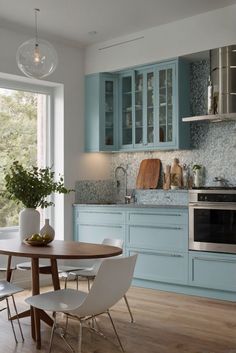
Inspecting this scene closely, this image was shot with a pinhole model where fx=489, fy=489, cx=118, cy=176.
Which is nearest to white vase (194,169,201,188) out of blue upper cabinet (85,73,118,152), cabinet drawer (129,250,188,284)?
cabinet drawer (129,250,188,284)

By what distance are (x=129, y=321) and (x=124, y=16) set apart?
3103mm

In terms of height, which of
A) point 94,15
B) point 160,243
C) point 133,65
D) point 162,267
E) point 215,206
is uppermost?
point 94,15

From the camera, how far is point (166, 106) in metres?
5.62

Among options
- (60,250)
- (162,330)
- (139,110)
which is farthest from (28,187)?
(139,110)

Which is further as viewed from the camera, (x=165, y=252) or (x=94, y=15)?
(x=165, y=252)

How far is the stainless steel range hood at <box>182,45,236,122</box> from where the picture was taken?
16.2ft

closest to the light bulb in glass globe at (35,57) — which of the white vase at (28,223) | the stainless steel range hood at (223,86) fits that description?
the white vase at (28,223)

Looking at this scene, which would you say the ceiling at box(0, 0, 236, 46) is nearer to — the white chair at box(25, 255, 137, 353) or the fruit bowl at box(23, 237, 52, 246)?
the fruit bowl at box(23, 237, 52, 246)

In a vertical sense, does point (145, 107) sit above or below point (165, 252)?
above

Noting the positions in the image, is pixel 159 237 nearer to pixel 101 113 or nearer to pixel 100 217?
pixel 100 217

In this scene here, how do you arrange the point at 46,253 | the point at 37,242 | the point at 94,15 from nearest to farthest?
1. the point at 46,253
2. the point at 37,242
3. the point at 94,15

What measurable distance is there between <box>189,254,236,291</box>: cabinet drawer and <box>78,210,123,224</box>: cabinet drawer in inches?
40.6

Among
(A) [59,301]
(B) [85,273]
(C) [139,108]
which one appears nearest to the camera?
(A) [59,301]

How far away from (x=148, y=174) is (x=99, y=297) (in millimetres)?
3332
